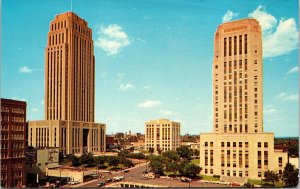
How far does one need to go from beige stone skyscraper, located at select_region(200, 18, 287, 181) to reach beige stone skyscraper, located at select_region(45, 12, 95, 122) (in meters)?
50.2

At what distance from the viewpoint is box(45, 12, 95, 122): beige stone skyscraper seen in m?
95.1

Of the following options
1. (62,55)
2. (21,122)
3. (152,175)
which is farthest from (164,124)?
(21,122)

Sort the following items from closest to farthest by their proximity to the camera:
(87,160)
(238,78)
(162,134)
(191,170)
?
(191,170) → (238,78) → (87,160) → (162,134)

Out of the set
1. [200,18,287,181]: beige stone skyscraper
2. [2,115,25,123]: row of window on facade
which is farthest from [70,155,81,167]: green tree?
[200,18,287,181]: beige stone skyscraper

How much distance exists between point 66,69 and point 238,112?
56.6 metres

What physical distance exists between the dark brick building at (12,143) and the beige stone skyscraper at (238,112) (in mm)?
30695

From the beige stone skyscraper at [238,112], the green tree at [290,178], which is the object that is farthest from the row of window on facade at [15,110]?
the green tree at [290,178]

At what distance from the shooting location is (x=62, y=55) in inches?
3760

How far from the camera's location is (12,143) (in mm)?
42094

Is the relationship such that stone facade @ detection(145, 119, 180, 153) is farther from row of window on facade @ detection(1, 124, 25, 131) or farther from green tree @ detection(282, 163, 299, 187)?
row of window on facade @ detection(1, 124, 25, 131)

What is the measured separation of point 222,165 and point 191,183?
30.8ft

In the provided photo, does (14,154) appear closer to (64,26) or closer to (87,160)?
(87,160)

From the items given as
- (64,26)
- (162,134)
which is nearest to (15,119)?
(64,26)

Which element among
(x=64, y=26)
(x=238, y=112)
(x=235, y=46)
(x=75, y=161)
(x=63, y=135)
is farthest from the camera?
(x=64, y=26)
